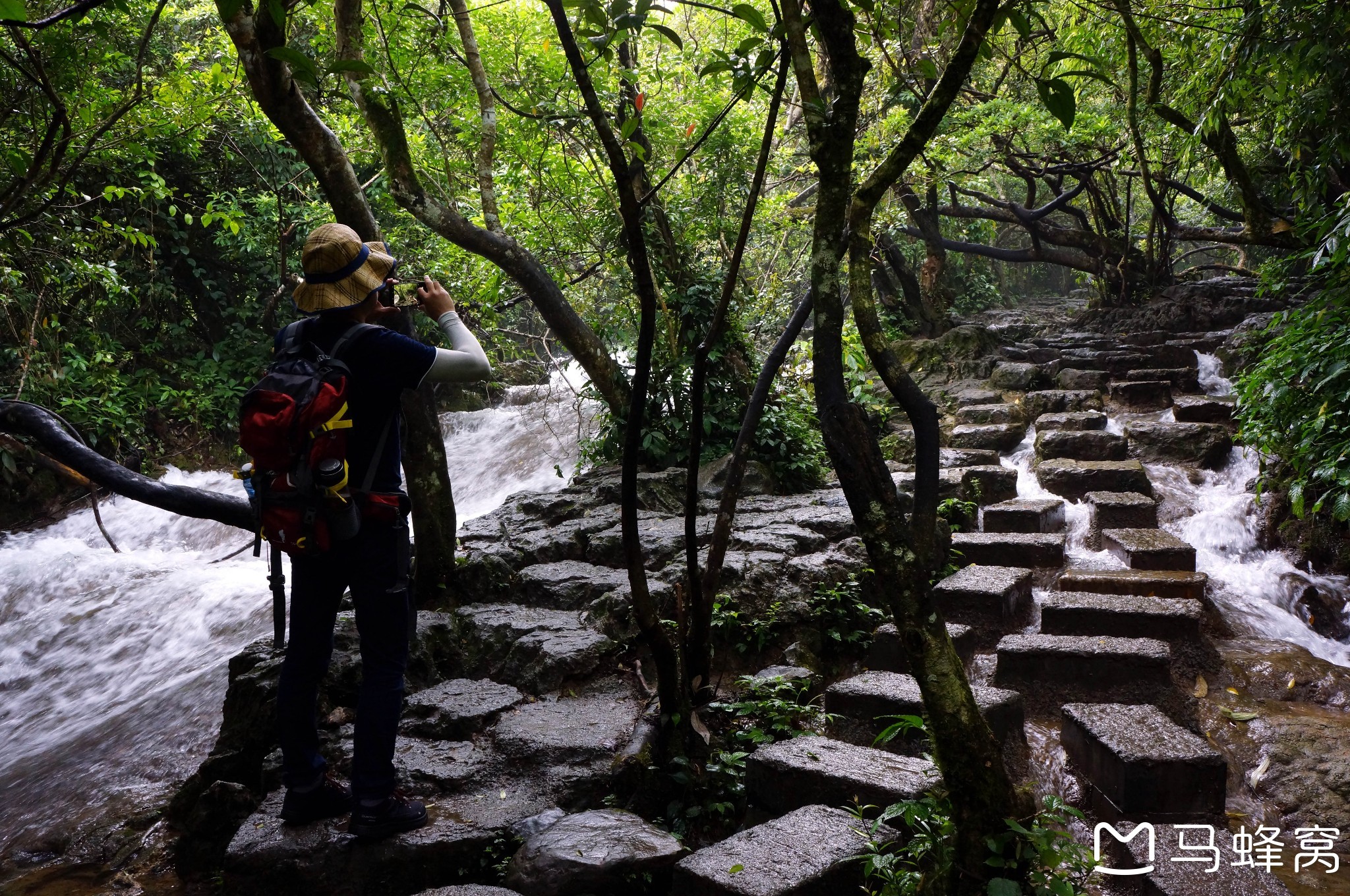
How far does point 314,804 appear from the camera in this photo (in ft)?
9.37

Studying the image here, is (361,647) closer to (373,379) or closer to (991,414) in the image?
(373,379)

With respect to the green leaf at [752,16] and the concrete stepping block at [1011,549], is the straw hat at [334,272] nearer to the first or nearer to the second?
the green leaf at [752,16]

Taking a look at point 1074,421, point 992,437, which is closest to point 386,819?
point 992,437

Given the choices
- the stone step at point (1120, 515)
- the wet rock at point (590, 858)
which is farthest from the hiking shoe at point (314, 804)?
the stone step at point (1120, 515)

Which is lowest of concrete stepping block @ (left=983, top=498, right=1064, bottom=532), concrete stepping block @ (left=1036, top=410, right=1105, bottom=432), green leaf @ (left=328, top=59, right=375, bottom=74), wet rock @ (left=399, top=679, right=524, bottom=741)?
wet rock @ (left=399, top=679, right=524, bottom=741)

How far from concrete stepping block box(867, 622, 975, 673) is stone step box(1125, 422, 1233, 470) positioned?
154 inches

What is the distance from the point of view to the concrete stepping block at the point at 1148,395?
8.27 m

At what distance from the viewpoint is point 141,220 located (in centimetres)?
1276

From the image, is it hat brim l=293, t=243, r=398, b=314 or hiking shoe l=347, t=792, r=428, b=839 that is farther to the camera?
hat brim l=293, t=243, r=398, b=314

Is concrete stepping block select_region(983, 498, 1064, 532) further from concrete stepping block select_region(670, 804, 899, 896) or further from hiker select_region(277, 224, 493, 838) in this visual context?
hiker select_region(277, 224, 493, 838)

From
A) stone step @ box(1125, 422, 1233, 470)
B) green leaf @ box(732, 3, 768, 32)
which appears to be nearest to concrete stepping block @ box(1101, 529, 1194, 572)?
stone step @ box(1125, 422, 1233, 470)

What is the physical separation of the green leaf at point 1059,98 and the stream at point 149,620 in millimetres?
3546

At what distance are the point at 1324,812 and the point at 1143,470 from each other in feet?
12.3

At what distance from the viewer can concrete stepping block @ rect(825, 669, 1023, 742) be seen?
315 centimetres
